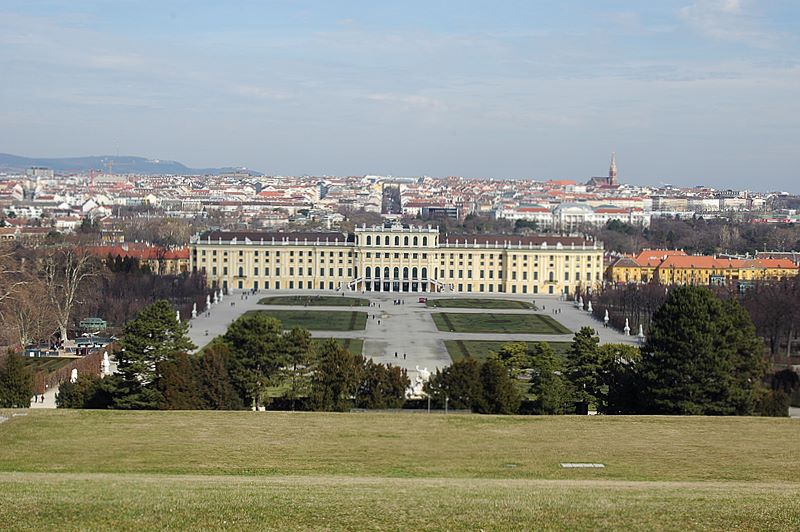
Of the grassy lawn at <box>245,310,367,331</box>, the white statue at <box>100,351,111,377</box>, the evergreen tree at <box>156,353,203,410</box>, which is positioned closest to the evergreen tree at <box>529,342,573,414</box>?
the evergreen tree at <box>156,353,203,410</box>

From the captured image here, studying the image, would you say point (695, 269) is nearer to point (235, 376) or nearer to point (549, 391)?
point (549, 391)

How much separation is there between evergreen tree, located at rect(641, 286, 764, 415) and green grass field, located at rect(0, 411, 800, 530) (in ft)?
8.16

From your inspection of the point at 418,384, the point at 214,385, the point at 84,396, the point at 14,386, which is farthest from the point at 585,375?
the point at 14,386

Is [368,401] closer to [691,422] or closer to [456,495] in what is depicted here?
[691,422]

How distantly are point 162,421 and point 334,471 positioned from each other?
6223 millimetres

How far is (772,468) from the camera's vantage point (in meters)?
18.8

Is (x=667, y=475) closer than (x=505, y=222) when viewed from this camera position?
Yes

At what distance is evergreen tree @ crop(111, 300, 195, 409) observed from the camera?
A: 27.7 m

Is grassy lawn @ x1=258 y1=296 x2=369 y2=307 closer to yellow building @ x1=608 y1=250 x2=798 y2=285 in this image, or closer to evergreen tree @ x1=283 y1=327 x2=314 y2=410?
yellow building @ x1=608 y1=250 x2=798 y2=285

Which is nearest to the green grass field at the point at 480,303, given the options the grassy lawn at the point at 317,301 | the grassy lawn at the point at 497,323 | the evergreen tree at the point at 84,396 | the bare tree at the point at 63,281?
the grassy lawn at the point at 317,301

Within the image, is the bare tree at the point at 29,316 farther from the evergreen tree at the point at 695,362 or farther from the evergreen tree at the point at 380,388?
the evergreen tree at the point at 695,362

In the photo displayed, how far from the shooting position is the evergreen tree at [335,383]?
28.5m

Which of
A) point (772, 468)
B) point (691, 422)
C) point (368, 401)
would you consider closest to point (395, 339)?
point (368, 401)

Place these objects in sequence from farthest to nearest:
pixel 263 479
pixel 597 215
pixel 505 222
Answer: pixel 597 215 → pixel 505 222 → pixel 263 479
